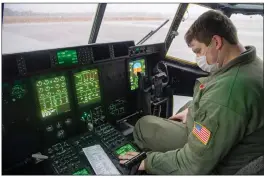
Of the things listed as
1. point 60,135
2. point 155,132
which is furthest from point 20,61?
point 155,132

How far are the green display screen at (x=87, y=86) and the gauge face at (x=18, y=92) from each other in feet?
1.21

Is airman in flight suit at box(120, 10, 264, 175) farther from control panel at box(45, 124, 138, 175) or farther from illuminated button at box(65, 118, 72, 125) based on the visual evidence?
illuminated button at box(65, 118, 72, 125)

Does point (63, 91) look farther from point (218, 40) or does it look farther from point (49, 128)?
point (218, 40)

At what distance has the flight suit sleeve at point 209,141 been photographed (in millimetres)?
999

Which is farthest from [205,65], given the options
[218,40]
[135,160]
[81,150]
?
[81,150]

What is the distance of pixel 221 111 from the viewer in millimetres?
1004

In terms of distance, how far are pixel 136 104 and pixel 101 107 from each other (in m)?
0.41

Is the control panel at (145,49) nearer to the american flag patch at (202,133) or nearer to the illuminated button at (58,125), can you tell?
the illuminated button at (58,125)

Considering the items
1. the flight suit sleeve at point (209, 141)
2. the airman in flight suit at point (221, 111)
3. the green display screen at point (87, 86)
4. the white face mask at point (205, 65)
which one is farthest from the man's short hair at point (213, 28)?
the green display screen at point (87, 86)

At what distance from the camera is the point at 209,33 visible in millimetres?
1214

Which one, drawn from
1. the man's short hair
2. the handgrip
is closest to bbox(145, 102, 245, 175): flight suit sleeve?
the handgrip

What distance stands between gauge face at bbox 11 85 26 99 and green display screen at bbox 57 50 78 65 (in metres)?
0.29

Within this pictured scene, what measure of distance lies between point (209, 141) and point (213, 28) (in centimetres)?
63

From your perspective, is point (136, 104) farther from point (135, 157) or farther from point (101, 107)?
point (135, 157)
